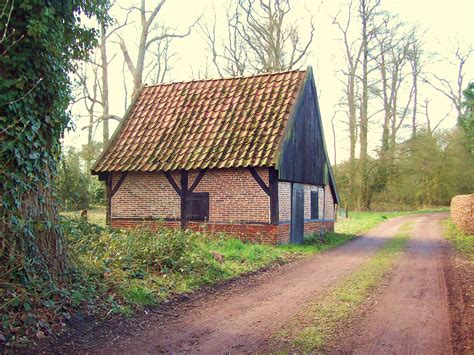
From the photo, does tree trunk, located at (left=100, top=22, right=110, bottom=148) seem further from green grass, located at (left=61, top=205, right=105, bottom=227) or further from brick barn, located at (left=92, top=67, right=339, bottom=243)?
brick barn, located at (left=92, top=67, right=339, bottom=243)

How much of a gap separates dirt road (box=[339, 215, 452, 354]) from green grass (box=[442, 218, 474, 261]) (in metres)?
3.84

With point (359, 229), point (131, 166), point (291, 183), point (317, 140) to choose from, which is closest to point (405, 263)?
point (291, 183)

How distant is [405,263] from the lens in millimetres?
12156

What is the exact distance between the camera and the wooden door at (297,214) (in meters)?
16.0

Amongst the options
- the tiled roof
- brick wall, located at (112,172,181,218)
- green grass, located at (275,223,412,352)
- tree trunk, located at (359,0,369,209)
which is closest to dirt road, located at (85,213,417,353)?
green grass, located at (275,223,412,352)

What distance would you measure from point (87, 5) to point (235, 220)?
9024mm

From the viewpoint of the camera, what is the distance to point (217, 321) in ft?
21.1

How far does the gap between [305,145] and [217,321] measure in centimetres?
1186

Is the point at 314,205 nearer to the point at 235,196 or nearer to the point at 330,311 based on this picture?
the point at 235,196

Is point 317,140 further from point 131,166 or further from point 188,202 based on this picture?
point 131,166

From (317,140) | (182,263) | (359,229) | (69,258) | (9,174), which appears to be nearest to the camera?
(9,174)

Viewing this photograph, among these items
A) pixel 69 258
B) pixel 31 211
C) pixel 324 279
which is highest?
pixel 31 211

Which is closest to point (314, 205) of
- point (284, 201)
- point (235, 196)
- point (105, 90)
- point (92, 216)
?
point (284, 201)

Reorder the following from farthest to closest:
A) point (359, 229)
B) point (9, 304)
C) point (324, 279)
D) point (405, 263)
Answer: point (359, 229) → point (405, 263) → point (324, 279) → point (9, 304)
